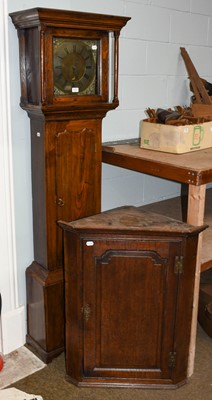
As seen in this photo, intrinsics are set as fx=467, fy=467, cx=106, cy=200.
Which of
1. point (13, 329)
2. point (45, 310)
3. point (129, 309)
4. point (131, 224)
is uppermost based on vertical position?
point (131, 224)

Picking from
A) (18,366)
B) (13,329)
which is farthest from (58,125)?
(18,366)

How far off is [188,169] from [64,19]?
Result: 748 millimetres

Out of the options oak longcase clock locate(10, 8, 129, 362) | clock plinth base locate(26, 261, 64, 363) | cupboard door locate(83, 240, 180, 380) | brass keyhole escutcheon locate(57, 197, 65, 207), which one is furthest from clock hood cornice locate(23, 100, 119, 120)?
clock plinth base locate(26, 261, 64, 363)

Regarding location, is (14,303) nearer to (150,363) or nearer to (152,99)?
(150,363)

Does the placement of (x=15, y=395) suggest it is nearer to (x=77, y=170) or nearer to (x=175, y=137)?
(x=77, y=170)

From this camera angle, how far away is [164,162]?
197 centimetres

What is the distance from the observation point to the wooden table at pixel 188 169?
1868mm

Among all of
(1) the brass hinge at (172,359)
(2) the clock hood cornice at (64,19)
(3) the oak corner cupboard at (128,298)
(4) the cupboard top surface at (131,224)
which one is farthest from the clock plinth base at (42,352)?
(2) the clock hood cornice at (64,19)

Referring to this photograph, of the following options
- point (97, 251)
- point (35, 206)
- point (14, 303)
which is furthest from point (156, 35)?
point (14, 303)

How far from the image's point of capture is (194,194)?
6.17 ft

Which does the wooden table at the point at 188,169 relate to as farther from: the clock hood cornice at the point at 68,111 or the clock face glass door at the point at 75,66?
the clock face glass door at the point at 75,66

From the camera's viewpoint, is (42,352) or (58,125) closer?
(58,125)

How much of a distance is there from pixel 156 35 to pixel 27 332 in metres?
1.71

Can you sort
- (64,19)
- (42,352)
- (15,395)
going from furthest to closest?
(42,352)
(15,395)
(64,19)
